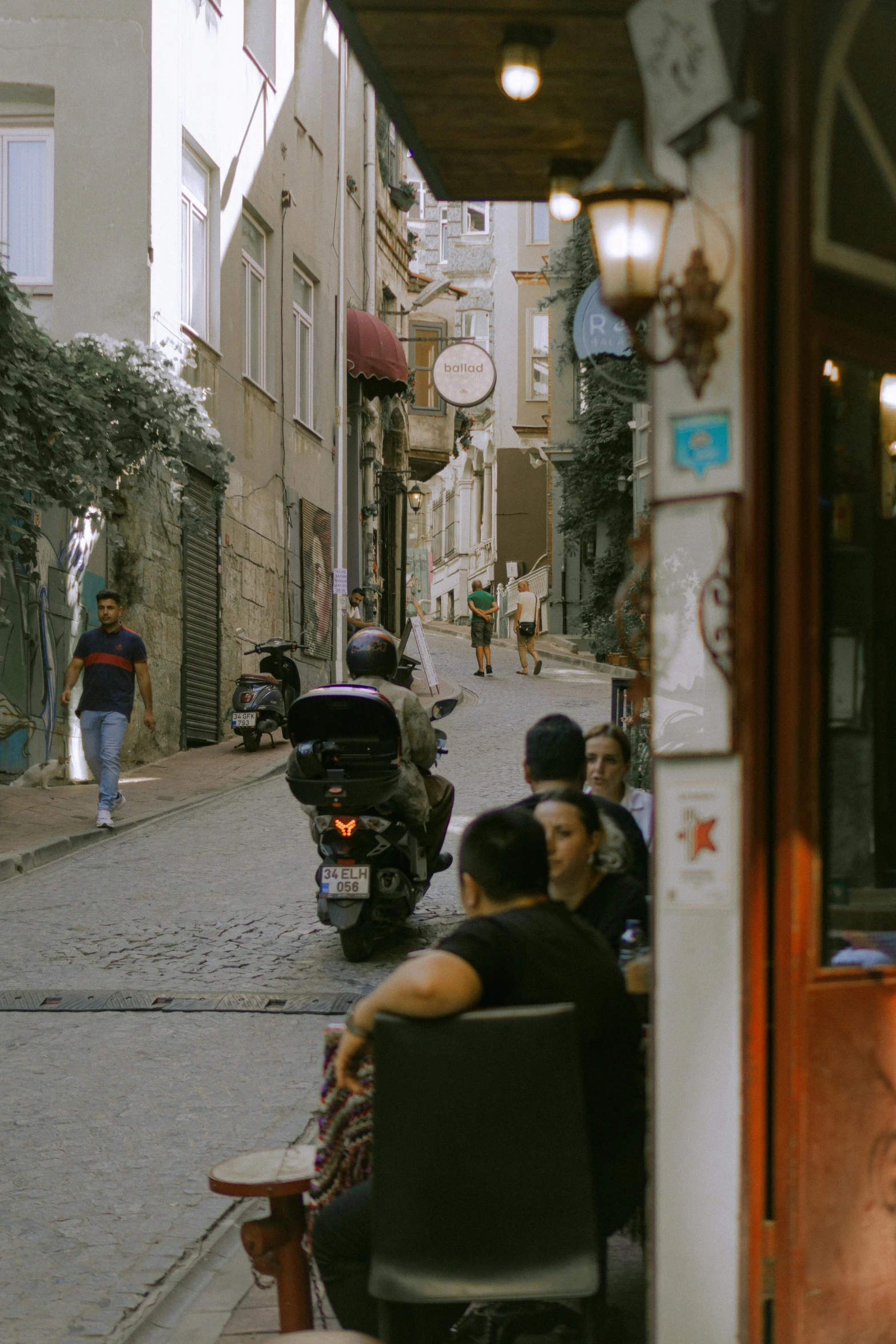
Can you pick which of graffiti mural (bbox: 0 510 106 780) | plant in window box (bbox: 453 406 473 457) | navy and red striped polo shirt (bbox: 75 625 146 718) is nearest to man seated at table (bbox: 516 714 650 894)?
navy and red striped polo shirt (bbox: 75 625 146 718)

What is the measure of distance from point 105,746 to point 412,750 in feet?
16.1

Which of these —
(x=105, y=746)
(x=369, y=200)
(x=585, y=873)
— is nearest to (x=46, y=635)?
(x=105, y=746)

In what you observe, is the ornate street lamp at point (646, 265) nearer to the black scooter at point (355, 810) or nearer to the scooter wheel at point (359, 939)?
the black scooter at point (355, 810)

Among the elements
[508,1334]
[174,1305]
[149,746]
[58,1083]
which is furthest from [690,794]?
[149,746]

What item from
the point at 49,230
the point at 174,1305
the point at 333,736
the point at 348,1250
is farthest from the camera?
the point at 49,230

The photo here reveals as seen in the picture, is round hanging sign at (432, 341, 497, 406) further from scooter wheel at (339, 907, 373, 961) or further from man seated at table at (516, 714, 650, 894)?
man seated at table at (516, 714, 650, 894)

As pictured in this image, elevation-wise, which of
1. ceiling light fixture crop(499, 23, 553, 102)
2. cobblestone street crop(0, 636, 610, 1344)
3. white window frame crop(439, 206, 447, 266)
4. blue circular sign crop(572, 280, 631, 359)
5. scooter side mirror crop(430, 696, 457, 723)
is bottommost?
cobblestone street crop(0, 636, 610, 1344)

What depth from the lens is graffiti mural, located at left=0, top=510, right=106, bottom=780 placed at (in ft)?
50.9

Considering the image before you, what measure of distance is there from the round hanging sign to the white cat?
1520 centimetres

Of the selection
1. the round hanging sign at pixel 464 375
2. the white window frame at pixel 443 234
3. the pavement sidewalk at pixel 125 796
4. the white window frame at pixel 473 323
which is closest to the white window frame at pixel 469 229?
the white window frame at pixel 443 234

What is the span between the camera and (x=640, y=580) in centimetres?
443

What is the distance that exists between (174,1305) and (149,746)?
544 inches

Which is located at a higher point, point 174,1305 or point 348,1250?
point 348,1250

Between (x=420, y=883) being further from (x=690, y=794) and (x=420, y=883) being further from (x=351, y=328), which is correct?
(x=351, y=328)
